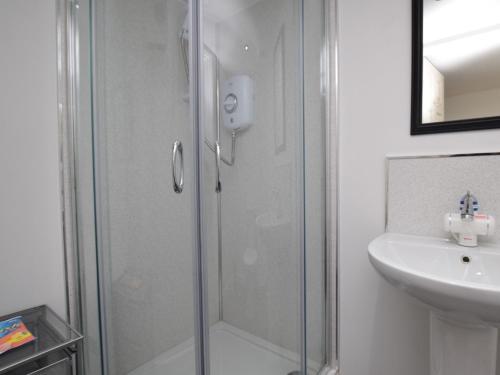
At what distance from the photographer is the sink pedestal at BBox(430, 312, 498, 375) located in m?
0.82

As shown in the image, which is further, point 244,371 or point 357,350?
point 357,350

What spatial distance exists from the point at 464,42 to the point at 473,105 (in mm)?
A: 256

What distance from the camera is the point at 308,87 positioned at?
1.19 m

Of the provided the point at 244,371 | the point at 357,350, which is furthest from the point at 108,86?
the point at 357,350

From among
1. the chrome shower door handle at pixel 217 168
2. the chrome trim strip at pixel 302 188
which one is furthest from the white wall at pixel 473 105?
the chrome shower door handle at pixel 217 168

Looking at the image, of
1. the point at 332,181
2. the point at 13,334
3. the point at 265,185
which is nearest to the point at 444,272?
the point at 332,181

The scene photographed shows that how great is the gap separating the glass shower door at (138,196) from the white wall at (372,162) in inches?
33.0

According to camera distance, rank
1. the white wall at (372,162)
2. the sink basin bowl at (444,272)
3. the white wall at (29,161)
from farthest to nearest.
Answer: the white wall at (372,162) < the white wall at (29,161) < the sink basin bowl at (444,272)

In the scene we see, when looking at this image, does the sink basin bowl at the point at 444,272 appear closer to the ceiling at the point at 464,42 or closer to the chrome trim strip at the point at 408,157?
the chrome trim strip at the point at 408,157

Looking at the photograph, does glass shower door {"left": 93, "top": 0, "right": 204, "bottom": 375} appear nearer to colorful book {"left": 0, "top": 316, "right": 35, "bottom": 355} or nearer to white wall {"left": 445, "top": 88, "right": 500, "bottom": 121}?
colorful book {"left": 0, "top": 316, "right": 35, "bottom": 355}

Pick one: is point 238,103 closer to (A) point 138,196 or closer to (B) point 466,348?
(A) point 138,196

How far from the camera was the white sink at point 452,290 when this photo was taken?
0.63 meters

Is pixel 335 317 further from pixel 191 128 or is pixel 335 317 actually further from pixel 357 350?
pixel 191 128

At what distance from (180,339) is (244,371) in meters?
0.34
